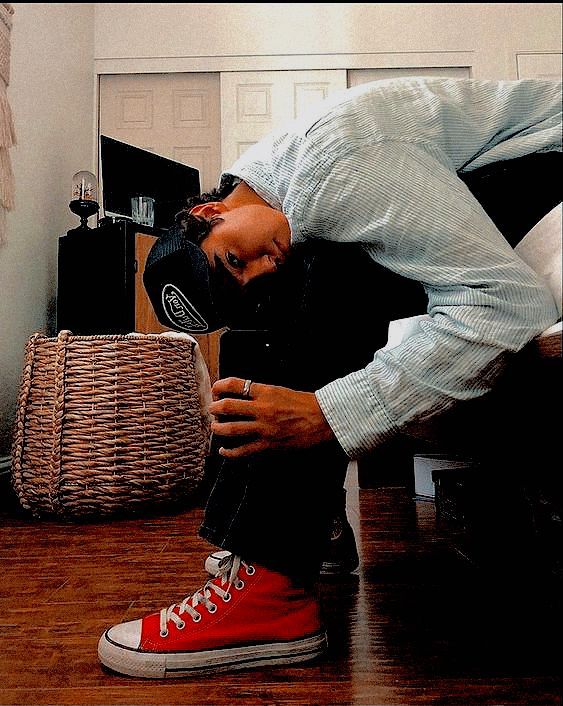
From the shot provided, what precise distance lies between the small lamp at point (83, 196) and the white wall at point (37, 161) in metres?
0.07

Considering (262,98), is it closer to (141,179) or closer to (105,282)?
(141,179)

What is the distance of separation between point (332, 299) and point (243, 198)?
19 centimetres

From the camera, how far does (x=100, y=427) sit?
4.99ft

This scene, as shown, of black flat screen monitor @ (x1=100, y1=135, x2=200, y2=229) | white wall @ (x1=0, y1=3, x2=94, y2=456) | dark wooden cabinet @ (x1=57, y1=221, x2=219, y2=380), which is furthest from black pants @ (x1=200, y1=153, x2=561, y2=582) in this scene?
black flat screen monitor @ (x1=100, y1=135, x2=200, y2=229)

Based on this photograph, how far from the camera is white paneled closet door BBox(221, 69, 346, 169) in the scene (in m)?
2.37

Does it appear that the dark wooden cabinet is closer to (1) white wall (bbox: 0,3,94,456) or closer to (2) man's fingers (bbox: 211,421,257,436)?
(1) white wall (bbox: 0,3,94,456)

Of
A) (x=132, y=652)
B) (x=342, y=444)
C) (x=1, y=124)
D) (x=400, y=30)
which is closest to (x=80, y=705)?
(x=132, y=652)

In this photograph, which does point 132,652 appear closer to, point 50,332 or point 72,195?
point 50,332

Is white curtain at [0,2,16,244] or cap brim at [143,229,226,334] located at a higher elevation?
white curtain at [0,2,16,244]

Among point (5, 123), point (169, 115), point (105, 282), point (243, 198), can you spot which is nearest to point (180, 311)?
point (243, 198)

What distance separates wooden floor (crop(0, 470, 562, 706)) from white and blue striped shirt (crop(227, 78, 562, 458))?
21 cm

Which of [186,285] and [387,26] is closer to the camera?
[186,285]

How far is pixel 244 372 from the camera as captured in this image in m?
0.75

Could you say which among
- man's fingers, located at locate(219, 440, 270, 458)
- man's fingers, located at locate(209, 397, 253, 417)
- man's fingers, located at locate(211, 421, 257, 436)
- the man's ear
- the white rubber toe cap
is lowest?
the white rubber toe cap
